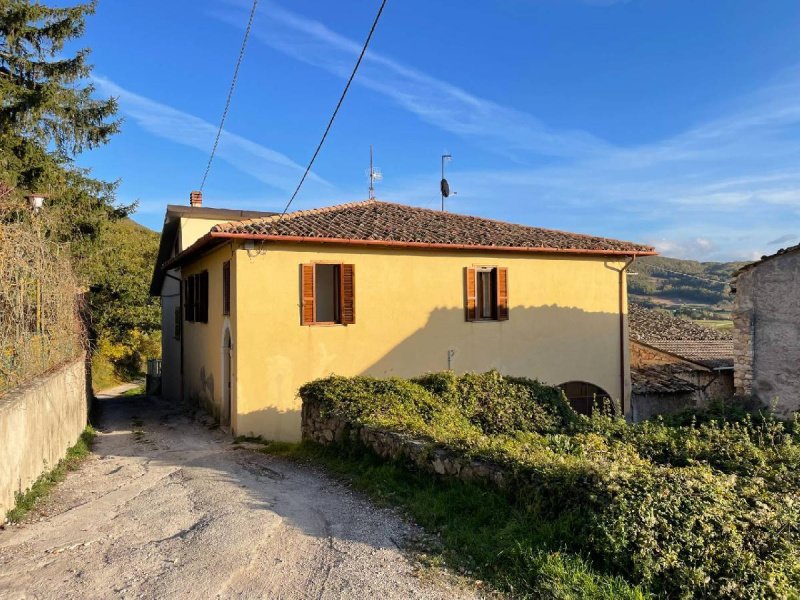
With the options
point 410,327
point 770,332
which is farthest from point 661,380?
point 410,327

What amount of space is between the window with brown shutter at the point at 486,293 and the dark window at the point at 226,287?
5738mm

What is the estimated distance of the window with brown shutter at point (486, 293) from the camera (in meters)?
14.5

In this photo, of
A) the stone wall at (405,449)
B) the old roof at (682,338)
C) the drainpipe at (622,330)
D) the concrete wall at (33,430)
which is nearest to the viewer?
the concrete wall at (33,430)

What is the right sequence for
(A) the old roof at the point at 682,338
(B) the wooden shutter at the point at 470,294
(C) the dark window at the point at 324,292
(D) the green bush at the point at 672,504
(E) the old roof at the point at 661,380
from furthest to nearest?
(A) the old roof at the point at 682,338 < (E) the old roof at the point at 661,380 < (C) the dark window at the point at 324,292 < (B) the wooden shutter at the point at 470,294 < (D) the green bush at the point at 672,504

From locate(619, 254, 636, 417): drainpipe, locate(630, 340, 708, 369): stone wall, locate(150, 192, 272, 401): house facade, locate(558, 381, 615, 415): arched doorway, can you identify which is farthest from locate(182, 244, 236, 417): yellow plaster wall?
locate(630, 340, 708, 369): stone wall

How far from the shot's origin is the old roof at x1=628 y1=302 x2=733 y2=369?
19117 millimetres

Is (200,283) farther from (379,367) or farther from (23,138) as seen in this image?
(23,138)

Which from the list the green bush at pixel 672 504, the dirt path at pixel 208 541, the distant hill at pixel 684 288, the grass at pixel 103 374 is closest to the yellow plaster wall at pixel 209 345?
the dirt path at pixel 208 541

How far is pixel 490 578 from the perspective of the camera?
168 inches

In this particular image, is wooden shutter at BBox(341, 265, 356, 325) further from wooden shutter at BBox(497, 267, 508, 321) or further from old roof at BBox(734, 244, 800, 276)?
old roof at BBox(734, 244, 800, 276)

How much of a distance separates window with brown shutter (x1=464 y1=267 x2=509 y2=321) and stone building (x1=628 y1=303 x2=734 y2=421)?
17.5ft

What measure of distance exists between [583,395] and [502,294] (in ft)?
13.2

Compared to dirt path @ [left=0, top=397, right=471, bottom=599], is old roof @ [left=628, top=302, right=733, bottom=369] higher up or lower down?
higher up

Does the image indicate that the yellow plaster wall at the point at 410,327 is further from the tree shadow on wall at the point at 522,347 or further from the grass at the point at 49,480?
the grass at the point at 49,480
